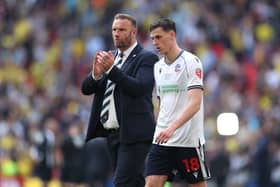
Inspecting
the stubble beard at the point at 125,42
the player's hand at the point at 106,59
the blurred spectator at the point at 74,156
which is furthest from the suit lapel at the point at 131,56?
the blurred spectator at the point at 74,156

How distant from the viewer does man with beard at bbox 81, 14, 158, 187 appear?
11.5 meters

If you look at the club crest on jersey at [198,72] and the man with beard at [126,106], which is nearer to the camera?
the club crest on jersey at [198,72]

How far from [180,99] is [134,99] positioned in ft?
1.76

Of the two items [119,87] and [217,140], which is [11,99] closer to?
[217,140]

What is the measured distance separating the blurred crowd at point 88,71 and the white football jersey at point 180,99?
7.95 meters

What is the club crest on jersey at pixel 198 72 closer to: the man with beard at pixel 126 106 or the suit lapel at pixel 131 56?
the man with beard at pixel 126 106

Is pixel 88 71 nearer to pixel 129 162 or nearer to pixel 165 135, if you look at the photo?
pixel 129 162

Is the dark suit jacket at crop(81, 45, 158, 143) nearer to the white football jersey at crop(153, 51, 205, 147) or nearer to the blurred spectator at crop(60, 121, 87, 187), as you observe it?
the white football jersey at crop(153, 51, 205, 147)

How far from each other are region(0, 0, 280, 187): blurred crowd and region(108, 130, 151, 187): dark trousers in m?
7.75

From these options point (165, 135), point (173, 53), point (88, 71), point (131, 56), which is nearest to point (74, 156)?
point (88, 71)

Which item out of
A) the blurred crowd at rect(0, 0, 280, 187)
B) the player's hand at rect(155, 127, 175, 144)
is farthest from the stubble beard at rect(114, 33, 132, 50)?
the blurred crowd at rect(0, 0, 280, 187)

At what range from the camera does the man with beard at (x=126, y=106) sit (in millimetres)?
11469

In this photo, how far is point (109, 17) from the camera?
28.0 m

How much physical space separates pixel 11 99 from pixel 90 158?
19.0 feet
